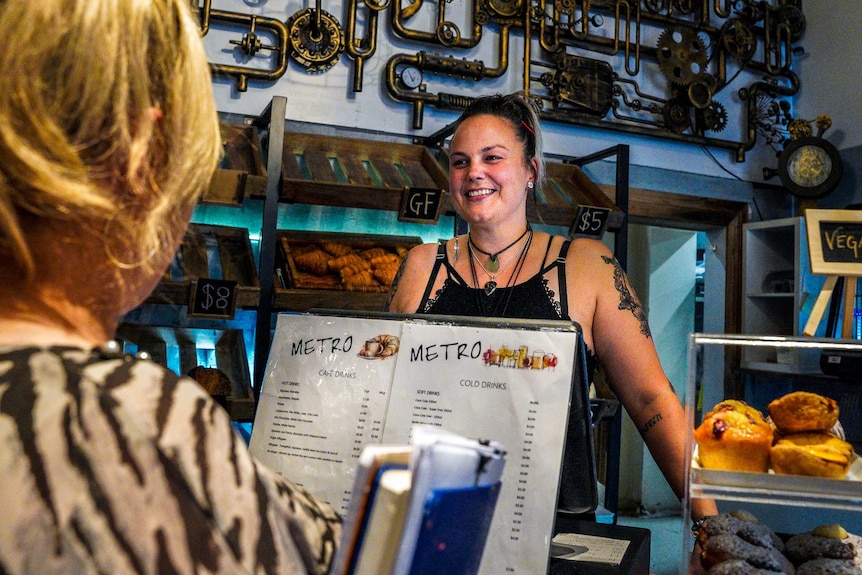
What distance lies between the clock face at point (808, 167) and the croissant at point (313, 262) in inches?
124

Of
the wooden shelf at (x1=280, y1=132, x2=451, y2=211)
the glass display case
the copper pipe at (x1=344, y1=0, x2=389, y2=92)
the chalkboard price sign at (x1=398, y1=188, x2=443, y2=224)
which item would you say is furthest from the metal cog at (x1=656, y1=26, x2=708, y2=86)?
the glass display case

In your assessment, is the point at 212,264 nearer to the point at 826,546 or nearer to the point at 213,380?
the point at 213,380

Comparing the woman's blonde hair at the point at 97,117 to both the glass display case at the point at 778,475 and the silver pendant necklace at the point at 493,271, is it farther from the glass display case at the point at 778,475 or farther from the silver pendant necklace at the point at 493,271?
the silver pendant necklace at the point at 493,271

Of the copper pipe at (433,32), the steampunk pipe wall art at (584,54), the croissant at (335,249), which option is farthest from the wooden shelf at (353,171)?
the copper pipe at (433,32)

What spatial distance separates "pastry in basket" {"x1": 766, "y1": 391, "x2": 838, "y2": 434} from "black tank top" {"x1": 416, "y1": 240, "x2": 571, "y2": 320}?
818mm

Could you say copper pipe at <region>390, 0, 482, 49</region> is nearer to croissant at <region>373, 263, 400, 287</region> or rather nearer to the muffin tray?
croissant at <region>373, 263, 400, 287</region>

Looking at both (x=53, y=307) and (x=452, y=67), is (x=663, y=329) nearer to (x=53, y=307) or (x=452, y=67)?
(x=452, y=67)

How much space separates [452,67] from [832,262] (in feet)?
10.2

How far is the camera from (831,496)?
0.97 meters

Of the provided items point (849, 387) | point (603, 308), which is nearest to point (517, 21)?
point (603, 308)

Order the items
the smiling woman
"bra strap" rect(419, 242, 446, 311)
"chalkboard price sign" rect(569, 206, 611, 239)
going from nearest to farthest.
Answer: the smiling woman
"bra strap" rect(419, 242, 446, 311)
"chalkboard price sign" rect(569, 206, 611, 239)

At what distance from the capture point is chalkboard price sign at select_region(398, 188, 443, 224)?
320 cm

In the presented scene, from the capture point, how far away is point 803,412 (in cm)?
106

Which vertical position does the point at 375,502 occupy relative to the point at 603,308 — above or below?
below
